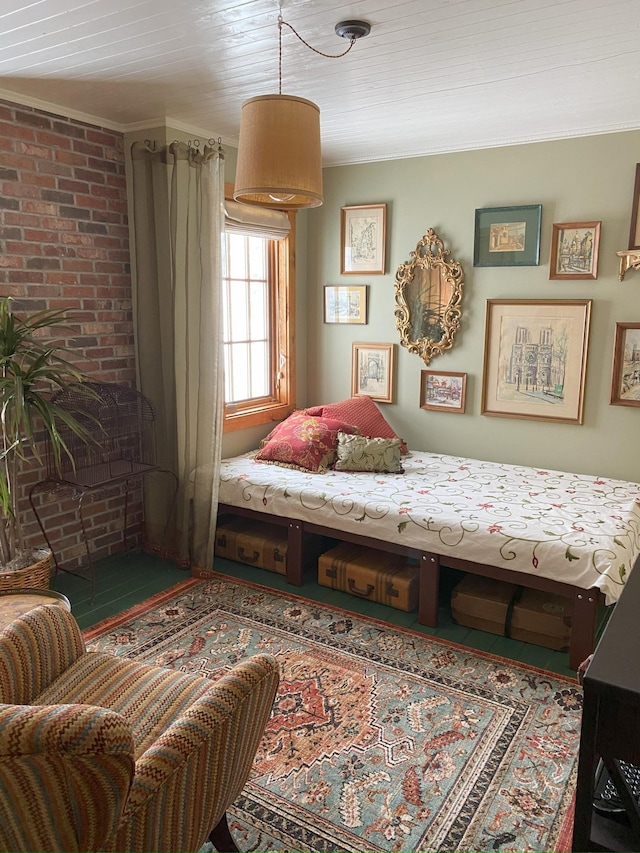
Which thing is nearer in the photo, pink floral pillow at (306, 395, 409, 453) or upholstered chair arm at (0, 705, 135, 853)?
upholstered chair arm at (0, 705, 135, 853)

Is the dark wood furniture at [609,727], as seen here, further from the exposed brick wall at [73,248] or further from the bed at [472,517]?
the exposed brick wall at [73,248]

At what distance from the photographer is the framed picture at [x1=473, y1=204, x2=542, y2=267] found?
12.0 ft

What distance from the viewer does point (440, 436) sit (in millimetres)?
4152

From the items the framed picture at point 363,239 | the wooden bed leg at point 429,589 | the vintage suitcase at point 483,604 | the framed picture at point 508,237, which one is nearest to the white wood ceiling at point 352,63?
the framed picture at point 508,237

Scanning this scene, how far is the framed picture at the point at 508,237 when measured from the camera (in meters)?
3.64

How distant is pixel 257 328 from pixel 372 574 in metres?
1.92

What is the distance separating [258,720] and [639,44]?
2.59 meters

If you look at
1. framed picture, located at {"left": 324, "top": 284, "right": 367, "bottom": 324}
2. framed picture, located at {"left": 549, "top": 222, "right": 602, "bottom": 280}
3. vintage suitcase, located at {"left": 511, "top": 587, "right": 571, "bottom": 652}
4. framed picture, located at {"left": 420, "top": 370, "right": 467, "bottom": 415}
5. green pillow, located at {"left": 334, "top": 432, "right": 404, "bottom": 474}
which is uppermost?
framed picture, located at {"left": 549, "top": 222, "right": 602, "bottom": 280}

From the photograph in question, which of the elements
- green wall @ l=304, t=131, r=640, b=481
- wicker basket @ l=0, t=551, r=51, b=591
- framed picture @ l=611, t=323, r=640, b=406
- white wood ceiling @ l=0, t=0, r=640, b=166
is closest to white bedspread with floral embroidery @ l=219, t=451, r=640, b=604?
green wall @ l=304, t=131, r=640, b=481

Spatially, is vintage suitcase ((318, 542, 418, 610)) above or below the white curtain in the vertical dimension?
below

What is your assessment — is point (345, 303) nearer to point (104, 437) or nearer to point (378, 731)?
point (104, 437)

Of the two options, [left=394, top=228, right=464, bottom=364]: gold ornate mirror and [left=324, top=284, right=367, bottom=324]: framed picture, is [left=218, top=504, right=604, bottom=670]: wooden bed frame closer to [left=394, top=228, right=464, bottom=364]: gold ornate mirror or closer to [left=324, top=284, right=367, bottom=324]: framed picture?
[left=394, top=228, right=464, bottom=364]: gold ornate mirror

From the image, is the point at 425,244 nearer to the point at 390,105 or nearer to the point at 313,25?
the point at 390,105

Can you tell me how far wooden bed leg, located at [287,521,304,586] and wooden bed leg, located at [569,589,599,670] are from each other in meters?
1.39
